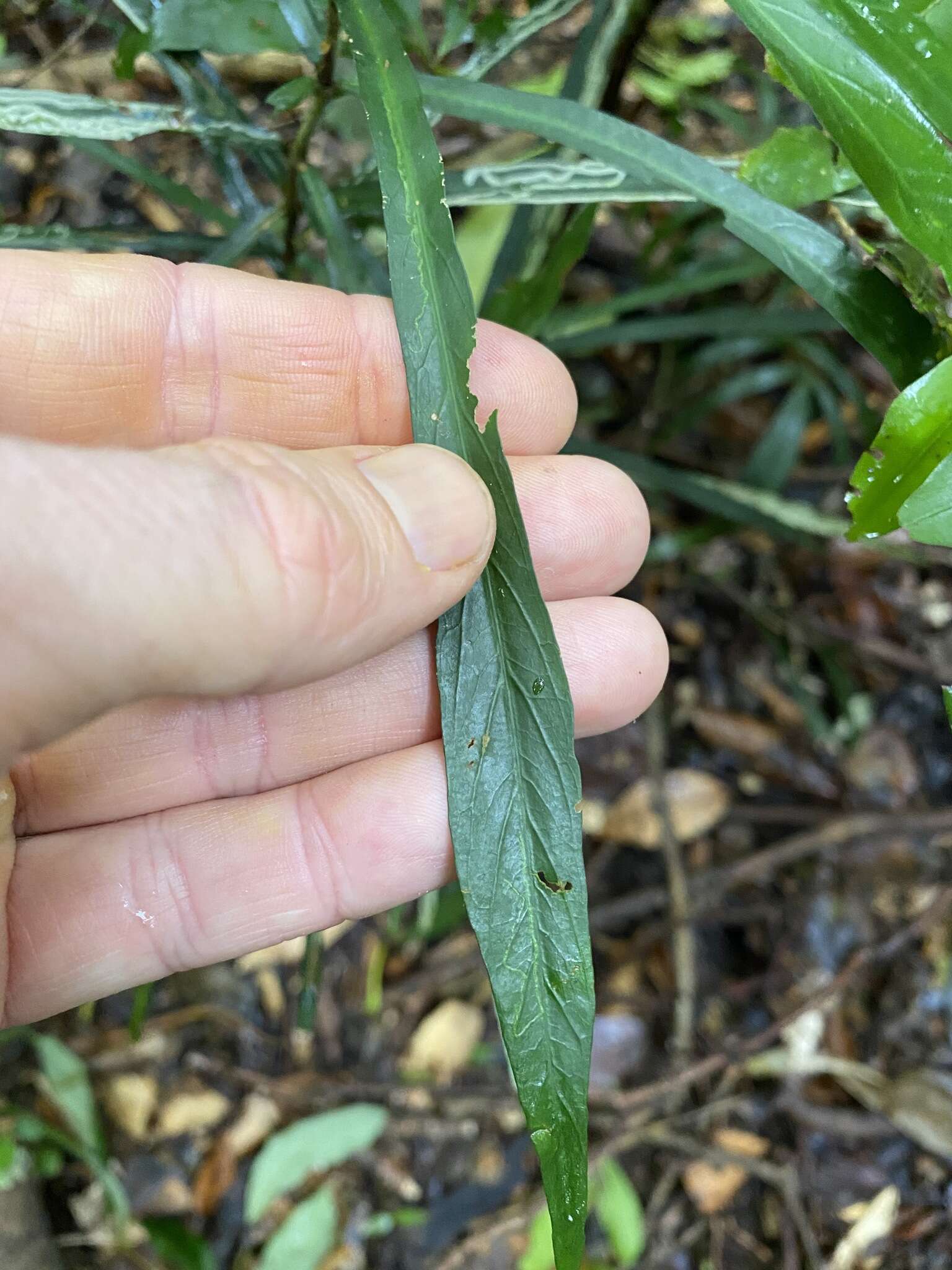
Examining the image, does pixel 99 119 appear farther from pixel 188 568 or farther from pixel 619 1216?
pixel 619 1216

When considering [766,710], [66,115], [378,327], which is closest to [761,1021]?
[766,710]

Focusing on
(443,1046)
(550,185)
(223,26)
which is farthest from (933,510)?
(443,1046)

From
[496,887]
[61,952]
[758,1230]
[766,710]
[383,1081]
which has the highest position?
[496,887]

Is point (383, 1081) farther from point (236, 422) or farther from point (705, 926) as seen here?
point (236, 422)

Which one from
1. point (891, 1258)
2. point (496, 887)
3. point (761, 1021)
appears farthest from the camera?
point (761, 1021)

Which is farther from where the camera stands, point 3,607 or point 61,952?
point 61,952

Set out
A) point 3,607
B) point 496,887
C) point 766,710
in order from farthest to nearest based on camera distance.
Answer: point 766,710, point 496,887, point 3,607
